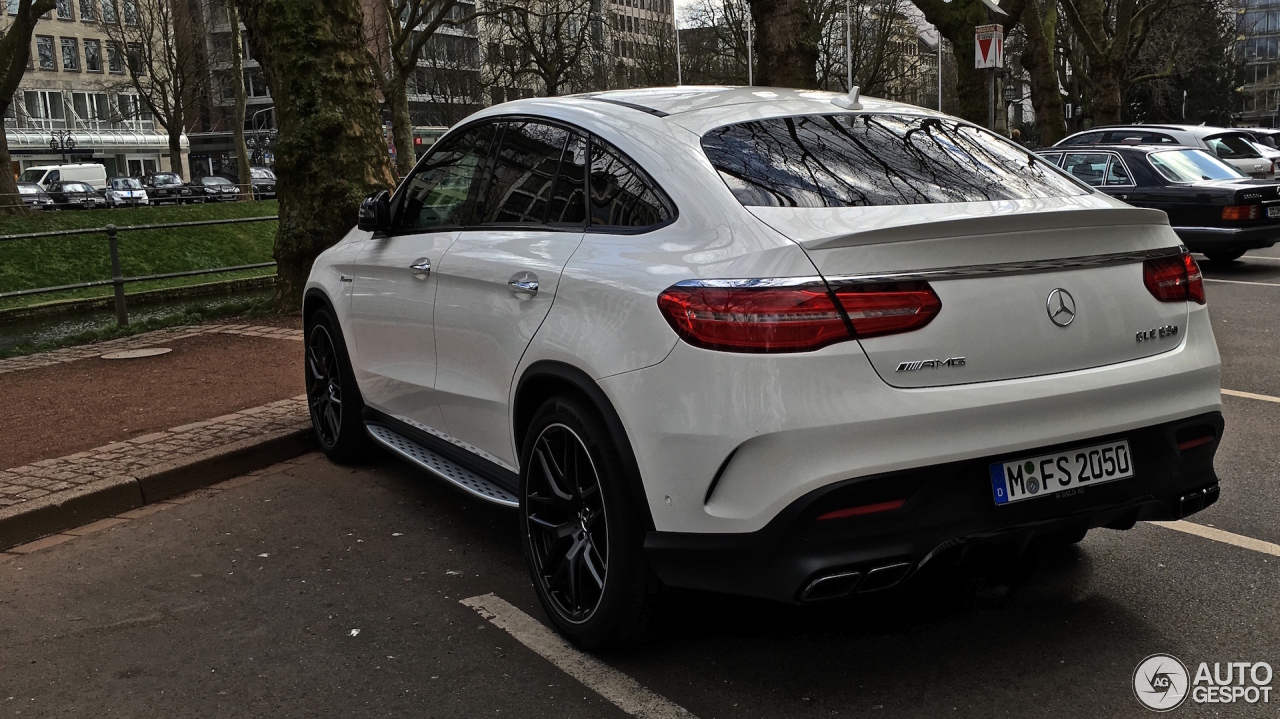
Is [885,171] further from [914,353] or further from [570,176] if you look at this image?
[570,176]

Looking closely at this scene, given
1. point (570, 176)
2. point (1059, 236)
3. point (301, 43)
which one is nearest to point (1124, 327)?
point (1059, 236)

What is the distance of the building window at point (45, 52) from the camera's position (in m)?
76.9

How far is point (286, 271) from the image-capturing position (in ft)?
40.1

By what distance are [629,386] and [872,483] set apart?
741mm

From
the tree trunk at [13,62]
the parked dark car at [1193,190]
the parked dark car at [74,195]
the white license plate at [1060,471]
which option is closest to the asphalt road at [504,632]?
the white license plate at [1060,471]

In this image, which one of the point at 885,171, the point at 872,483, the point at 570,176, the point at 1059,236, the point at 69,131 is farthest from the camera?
the point at 69,131

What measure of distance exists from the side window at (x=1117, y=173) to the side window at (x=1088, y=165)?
0.09 m

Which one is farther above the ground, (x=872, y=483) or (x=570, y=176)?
(x=570, y=176)

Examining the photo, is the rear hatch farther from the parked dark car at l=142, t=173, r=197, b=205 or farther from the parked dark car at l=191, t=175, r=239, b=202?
the parked dark car at l=142, t=173, r=197, b=205

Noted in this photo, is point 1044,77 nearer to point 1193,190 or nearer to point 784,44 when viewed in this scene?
point 784,44

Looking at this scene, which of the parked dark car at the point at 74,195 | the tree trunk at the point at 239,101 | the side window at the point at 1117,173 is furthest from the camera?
the parked dark car at the point at 74,195

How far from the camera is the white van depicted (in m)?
58.5

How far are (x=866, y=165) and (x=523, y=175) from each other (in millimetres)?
1382

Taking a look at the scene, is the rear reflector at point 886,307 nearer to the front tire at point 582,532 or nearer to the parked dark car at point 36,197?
the front tire at point 582,532
